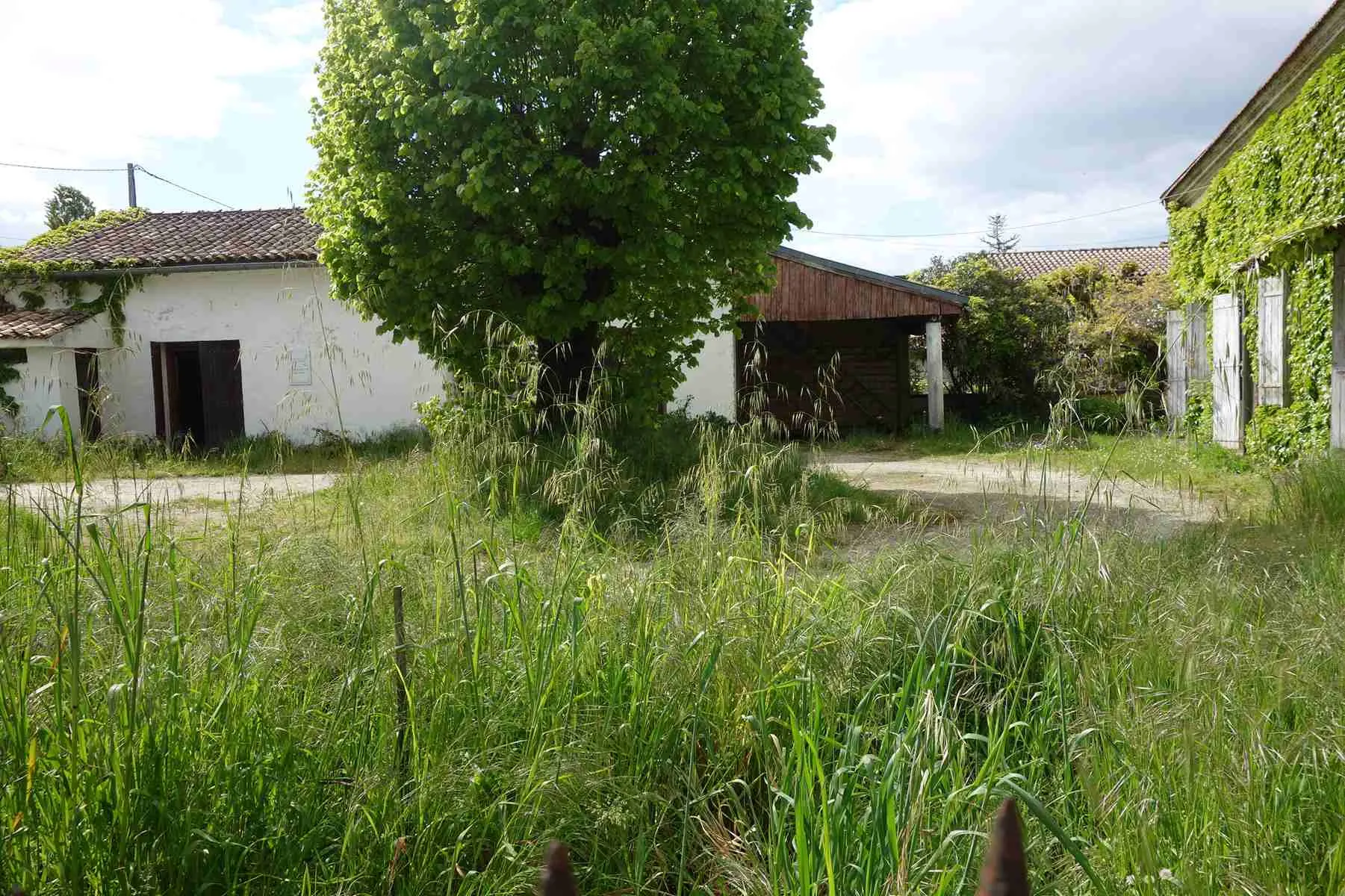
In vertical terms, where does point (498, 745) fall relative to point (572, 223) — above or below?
below

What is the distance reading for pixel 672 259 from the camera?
26.9 ft

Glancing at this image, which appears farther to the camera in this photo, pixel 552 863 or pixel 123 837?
pixel 123 837

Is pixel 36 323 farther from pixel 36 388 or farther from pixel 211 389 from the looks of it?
pixel 211 389

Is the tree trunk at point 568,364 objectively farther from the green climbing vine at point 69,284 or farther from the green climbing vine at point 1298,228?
the green climbing vine at point 69,284

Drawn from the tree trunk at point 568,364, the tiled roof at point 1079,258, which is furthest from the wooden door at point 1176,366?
the tiled roof at point 1079,258

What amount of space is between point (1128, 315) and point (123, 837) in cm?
2039

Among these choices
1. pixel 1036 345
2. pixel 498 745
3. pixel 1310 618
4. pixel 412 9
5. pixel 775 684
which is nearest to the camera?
pixel 498 745

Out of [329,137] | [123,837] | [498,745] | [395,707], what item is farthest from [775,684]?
[329,137]

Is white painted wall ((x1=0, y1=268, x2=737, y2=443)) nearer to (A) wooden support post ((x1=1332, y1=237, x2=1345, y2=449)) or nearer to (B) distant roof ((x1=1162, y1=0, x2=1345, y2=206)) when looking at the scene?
(B) distant roof ((x1=1162, y1=0, x2=1345, y2=206))

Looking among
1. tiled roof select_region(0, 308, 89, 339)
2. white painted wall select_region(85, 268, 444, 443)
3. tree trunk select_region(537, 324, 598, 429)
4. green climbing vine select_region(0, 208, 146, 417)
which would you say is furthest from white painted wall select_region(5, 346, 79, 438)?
tree trunk select_region(537, 324, 598, 429)

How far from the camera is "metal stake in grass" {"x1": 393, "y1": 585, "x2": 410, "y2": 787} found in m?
2.45

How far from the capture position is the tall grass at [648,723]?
2066mm

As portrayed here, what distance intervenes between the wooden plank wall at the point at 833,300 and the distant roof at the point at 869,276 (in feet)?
0.22

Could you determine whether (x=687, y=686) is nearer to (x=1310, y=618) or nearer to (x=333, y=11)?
(x=1310, y=618)
